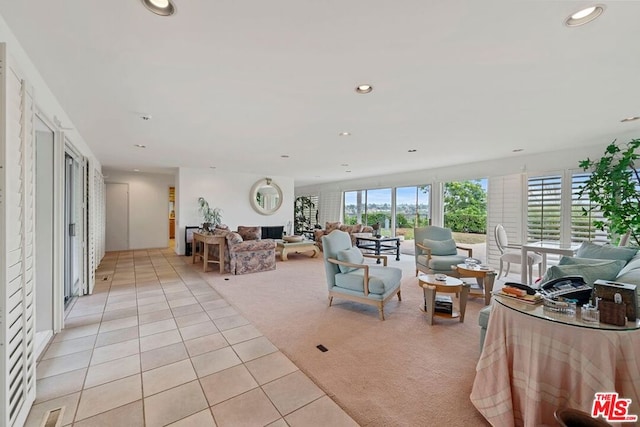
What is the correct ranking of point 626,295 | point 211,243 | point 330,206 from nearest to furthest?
point 626,295 → point 211,243 → point 330,206

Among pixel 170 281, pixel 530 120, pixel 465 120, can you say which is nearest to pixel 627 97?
pixel 530 120

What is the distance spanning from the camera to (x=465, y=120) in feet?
10.8

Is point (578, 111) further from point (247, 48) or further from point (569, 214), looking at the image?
point (247, 48)

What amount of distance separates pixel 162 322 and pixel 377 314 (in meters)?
2.57

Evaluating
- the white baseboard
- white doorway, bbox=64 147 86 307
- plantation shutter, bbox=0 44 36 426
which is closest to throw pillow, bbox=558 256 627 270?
plantation shutter, bbox=0 44 36 426

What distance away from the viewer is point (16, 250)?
4.96ft

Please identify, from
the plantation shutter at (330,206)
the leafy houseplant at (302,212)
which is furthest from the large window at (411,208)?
the leafy houseplant at (302,212)

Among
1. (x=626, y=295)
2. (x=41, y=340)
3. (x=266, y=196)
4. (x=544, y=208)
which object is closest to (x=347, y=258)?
(x=626, y=295)

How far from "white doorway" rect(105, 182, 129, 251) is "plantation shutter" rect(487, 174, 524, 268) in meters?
9.90

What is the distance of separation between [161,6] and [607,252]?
173 inches

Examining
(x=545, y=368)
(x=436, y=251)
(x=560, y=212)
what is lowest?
(x=545, y=368)

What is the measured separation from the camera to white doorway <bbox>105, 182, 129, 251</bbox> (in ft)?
25.5

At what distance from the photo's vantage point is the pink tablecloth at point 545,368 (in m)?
1.35

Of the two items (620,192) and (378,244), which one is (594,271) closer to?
(620,192)
